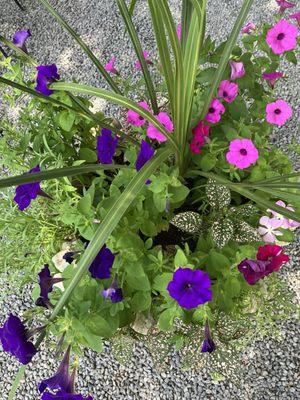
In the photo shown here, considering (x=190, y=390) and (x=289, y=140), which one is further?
(x=289, y=140)

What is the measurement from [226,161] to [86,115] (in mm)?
323

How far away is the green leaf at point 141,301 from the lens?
94cm

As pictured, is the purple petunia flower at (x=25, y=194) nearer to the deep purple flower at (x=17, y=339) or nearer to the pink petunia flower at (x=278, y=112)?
the deep purple flower at (x=17, y=339)

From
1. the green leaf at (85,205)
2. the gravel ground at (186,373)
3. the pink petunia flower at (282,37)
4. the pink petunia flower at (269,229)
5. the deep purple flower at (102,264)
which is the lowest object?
the gravel ground at (186,373)

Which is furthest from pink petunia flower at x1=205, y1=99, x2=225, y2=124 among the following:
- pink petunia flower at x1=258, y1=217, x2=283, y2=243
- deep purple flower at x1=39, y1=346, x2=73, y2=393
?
deep purple flower at x1=39, y1=346, x2=73, y2=393

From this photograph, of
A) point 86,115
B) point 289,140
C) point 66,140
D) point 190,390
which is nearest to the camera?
point 86,115

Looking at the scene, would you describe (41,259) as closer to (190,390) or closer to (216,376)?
(216,376)

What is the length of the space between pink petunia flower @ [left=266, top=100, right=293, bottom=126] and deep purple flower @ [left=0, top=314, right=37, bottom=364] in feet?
2.23

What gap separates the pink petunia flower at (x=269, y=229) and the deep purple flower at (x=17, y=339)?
525 mm

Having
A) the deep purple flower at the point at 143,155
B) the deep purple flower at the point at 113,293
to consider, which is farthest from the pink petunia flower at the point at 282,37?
the deep purple flower at the point at 113,293

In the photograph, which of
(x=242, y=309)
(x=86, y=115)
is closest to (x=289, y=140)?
(x=242, y=309)

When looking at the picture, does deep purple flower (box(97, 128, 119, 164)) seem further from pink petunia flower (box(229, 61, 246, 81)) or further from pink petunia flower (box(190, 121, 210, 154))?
pink petunia flower (box(229, 61, 246, 81))

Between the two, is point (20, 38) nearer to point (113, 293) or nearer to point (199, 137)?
point (199, 137)

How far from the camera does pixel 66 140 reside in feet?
3.64
